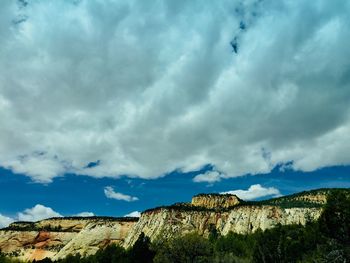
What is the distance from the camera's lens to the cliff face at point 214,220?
153250mm

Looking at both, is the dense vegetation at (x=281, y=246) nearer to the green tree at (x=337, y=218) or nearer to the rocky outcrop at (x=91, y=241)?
the green tree at (x=337, y=218)

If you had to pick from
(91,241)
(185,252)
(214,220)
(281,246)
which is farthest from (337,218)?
(91,241)

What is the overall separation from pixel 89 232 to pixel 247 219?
85.0m

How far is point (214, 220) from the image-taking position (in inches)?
6959

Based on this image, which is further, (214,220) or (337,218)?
(214,220)

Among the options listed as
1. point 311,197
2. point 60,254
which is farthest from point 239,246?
point 60,254

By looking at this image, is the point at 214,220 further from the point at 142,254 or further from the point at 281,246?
the point at 281,246

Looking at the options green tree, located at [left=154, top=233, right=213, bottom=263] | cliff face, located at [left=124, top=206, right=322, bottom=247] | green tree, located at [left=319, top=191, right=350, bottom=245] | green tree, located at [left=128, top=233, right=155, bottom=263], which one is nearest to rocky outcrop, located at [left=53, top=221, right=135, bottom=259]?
cliff face, located at [left=124, top=206, right=322, bottom=247]

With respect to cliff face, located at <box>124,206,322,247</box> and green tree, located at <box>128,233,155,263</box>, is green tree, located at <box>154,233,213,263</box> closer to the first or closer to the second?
green tree, located at <box>128,233,155,263</box>

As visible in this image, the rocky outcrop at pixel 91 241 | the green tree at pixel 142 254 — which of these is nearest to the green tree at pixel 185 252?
the green tree at pixel 142 254

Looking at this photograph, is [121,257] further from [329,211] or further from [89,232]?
[89,232]

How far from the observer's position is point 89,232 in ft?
645

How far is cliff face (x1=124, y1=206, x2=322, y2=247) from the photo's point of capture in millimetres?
153250

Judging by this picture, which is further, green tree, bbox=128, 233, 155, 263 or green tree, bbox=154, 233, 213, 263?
green tree, bbox=128, 233, 155, 263
